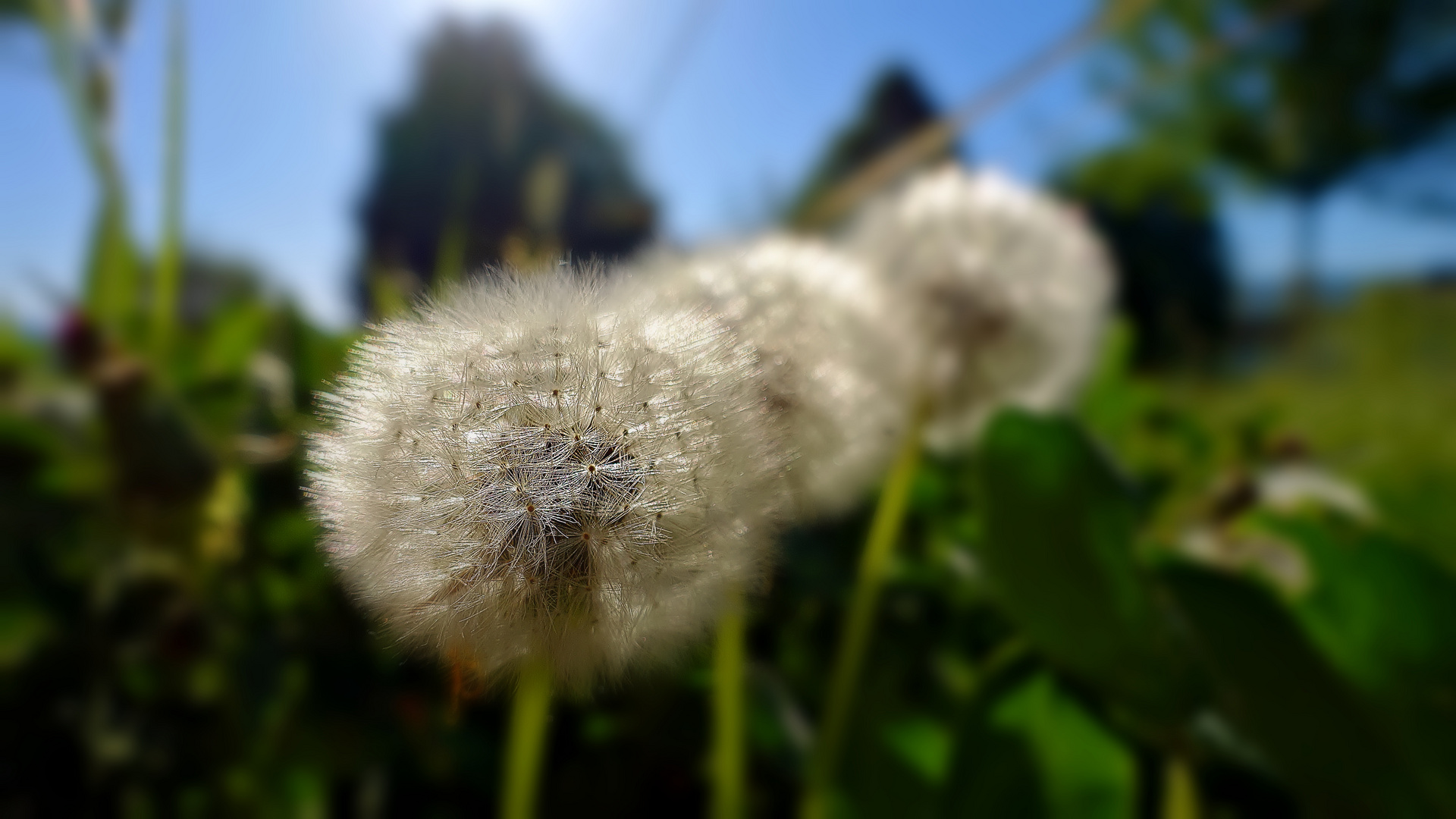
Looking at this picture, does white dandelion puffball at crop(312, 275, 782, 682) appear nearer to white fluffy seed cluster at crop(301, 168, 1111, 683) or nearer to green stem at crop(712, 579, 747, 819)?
white fluffy seed cluster at crop(301, 168, 1111, 683)

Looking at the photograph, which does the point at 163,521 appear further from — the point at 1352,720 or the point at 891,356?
the point at 1352,720

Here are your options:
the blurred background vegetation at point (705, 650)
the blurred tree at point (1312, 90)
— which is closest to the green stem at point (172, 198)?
the blurred background vegetation at point (705, 650)

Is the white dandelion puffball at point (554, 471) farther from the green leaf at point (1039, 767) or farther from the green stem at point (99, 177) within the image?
the green stem at point (99, 177)

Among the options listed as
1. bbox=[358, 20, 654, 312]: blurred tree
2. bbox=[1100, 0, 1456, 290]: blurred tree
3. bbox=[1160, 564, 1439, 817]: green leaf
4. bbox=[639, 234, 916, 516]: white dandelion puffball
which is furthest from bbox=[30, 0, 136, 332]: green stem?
bbox=[1100, 0, 1456, 290]: blurred tree

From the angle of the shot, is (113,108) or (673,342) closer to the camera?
(673,342)

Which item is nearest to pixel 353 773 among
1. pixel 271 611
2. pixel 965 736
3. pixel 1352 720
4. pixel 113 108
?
pixel 271 611
